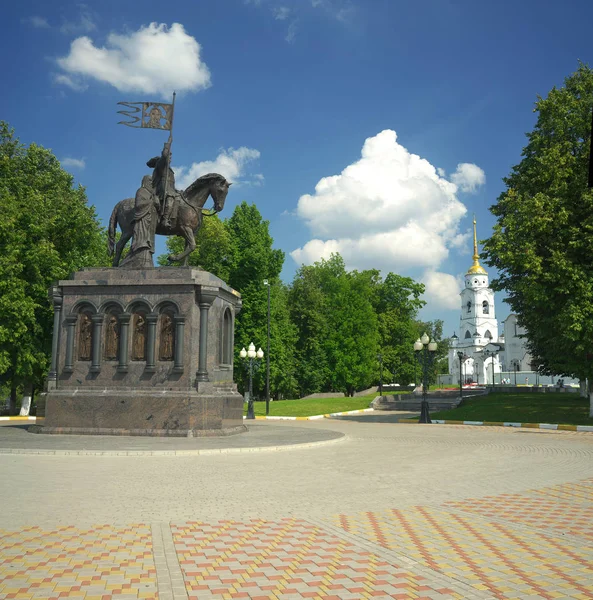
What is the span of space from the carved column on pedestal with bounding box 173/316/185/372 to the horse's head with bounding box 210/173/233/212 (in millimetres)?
4353

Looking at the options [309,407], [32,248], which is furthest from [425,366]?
[32,248]

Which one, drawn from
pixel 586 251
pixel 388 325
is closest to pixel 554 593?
pixel 586 251

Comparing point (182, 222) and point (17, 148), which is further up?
point (17, 148)

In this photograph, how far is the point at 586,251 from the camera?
23562 mm

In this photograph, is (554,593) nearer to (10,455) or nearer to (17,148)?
(10,455)

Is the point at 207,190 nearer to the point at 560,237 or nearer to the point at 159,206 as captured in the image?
the point at 159,206

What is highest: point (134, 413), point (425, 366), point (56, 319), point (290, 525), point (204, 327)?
point (56, 319)

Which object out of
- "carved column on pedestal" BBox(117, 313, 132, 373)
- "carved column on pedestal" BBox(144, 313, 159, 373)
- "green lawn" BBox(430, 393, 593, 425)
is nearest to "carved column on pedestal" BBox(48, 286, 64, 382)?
"carved column on pedestal" BBox(117, 313, 132, 373)

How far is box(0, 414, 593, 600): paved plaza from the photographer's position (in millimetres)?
4902

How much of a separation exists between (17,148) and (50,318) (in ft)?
38.7

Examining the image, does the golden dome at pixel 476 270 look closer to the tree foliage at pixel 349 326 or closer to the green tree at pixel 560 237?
the tree foliage at pixel 349 326

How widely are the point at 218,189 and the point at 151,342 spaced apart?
18.9 feet

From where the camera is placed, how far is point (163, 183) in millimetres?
19547

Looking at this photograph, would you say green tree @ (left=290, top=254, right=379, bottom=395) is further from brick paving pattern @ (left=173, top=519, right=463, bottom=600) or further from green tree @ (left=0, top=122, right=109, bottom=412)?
brick paving pattern @ (left=173, top=519, right=463, bottom=600)
